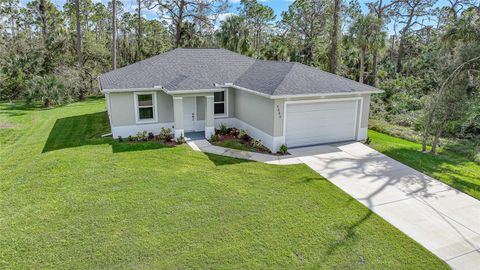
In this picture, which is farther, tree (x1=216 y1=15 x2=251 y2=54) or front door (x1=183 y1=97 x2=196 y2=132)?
tree (x1=216 y1=15 x2=251 y2=54)

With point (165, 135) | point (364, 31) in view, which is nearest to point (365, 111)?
point (165, 135)

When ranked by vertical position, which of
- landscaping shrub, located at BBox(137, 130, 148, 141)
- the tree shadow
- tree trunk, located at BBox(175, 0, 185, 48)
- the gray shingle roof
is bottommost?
the tree shadow

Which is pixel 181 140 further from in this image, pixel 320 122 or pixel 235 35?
pixel 235 35

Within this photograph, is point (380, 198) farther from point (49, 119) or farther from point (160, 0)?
point (160, 0)

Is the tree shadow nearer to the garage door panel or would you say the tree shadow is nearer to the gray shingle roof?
the gray shingle roof

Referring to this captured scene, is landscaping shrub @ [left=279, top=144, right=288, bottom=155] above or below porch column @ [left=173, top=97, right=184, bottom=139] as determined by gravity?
below

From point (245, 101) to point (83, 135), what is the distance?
8.28 metres

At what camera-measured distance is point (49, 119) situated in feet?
65.9

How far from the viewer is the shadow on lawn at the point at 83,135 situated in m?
13.5

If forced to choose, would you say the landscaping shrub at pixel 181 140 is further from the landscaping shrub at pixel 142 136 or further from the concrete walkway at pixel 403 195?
the landscaping shrub at pixel 142 136

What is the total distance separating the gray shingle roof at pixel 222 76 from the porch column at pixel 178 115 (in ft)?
1.97

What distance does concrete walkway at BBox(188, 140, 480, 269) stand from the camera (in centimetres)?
704

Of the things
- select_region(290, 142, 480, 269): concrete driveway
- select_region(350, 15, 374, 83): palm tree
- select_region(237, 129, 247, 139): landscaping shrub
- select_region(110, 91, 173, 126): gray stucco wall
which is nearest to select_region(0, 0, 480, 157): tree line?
select_region(350, 15, 374, 83): palm tree

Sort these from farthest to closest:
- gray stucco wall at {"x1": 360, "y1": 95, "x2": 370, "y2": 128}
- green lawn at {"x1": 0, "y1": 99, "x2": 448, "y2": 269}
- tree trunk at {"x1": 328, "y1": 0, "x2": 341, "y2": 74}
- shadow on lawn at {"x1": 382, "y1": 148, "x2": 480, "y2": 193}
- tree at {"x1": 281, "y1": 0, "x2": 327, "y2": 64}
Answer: tree at {"x1": 281, "y1": 0, "x2": 327, "y2": 64}, tree trunk at {"x1": 328, "y1": 0, "x2": 341, "y2": 74}, gray stucco wall at {"x1": 360, "y1": 95, "x2": 370, "y2": 128}, shadow on lawn at {"x1": 382, "y1": 148, "x2": 480, "y2": 193}, green lawn at {"x1": 0, "y1": 99, "x2": 448, "y2": 269}
